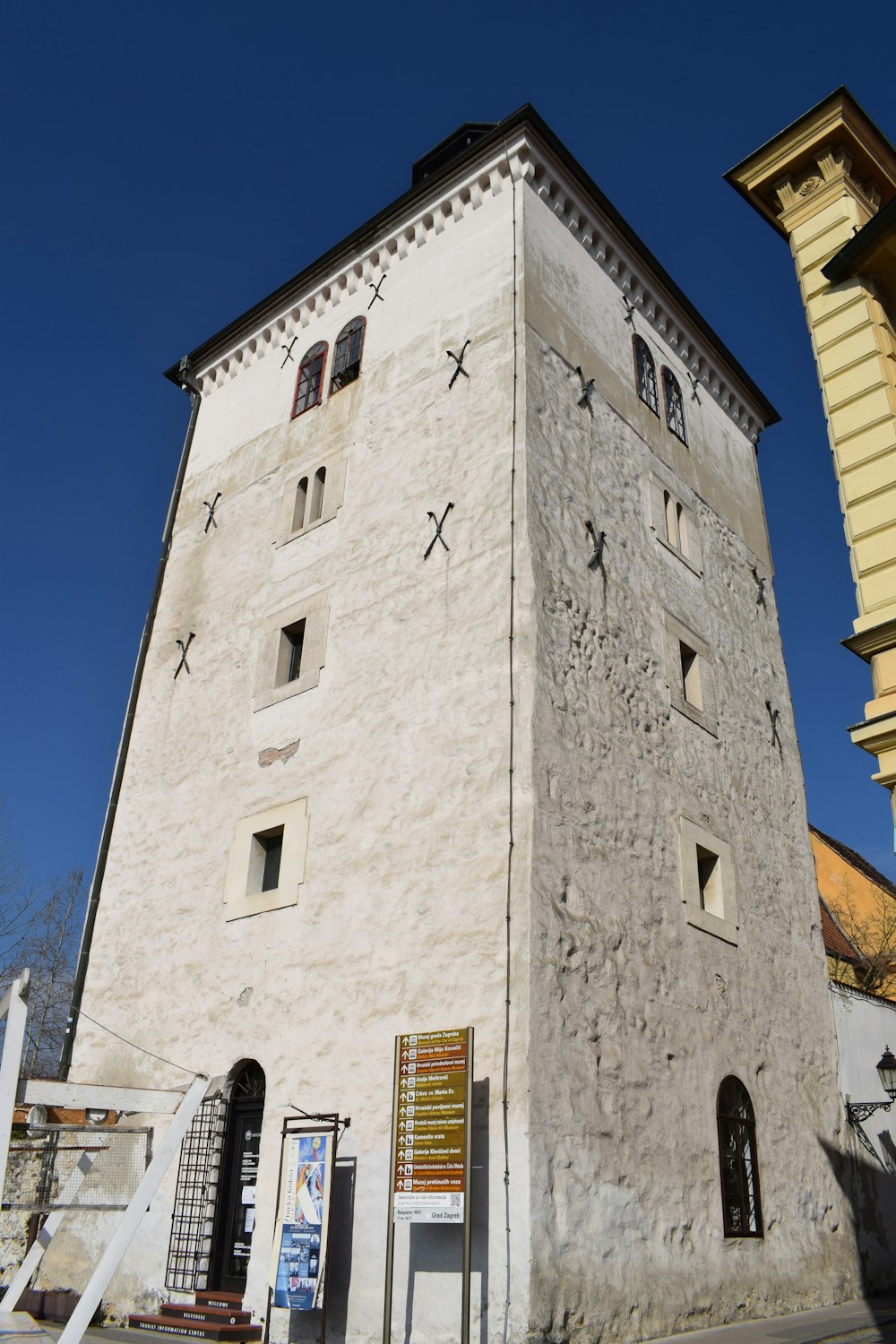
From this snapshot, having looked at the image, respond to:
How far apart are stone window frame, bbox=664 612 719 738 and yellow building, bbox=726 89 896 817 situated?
18.1ft

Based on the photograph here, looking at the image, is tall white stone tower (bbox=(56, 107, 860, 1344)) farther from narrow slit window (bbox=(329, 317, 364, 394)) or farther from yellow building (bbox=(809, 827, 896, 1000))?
yellow building (bbox=(809, 827, 896, 1000))

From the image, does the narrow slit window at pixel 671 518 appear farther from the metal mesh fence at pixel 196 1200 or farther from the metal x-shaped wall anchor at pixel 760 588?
the metal mesh fence at pixel 196 1200

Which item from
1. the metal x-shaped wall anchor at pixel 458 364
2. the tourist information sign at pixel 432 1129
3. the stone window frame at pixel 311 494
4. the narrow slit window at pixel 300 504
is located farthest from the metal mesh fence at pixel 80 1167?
the metal x-shaped wall anchor at pixel 458 364

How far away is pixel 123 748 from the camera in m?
15.2

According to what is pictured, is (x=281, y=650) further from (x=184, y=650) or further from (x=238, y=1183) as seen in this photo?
(x=238, y=1183)

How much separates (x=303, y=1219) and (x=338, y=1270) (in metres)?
0.63

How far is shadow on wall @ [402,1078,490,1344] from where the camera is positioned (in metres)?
8.52

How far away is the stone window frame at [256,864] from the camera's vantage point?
11.6 meters

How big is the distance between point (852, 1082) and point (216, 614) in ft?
35.0

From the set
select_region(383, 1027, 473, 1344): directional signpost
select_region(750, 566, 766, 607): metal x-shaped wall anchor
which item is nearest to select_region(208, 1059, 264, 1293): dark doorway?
select_region(383, 1027, 473, 1344): directional signpost

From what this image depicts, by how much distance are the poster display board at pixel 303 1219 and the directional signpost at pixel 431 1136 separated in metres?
0.62

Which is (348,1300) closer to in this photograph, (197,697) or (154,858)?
(154,858)

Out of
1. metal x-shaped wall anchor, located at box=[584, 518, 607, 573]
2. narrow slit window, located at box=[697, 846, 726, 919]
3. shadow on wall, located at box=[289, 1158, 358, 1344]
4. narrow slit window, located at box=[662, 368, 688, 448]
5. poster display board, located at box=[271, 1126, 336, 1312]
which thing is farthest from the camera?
narrow slit window, located at box=[662, 368, 688, 448]

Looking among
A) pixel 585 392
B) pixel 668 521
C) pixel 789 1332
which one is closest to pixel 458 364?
pixel 585 392
